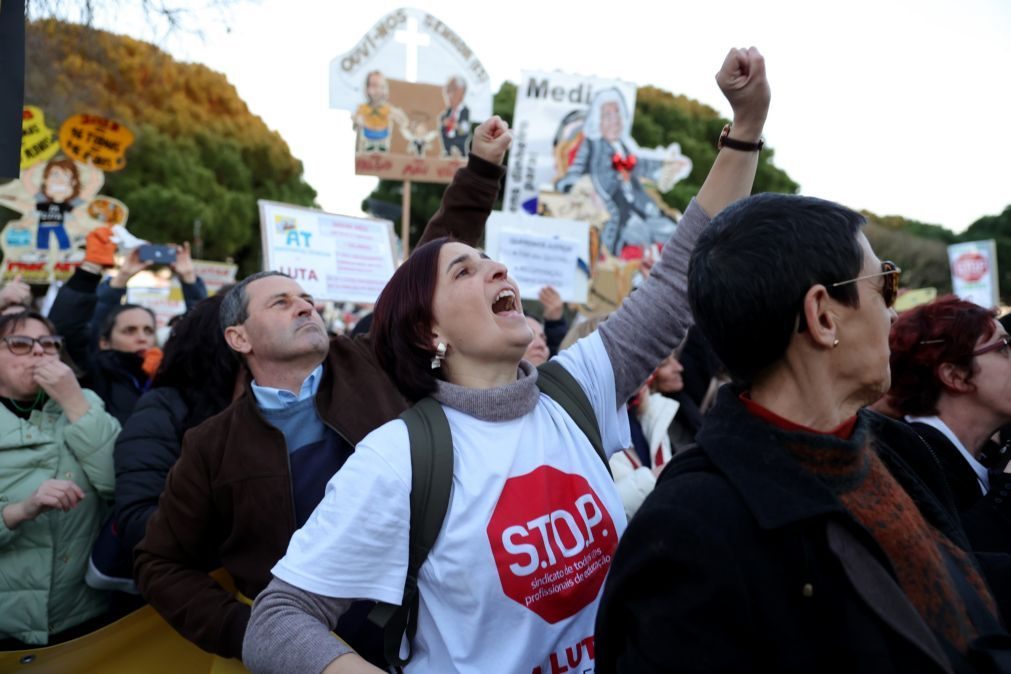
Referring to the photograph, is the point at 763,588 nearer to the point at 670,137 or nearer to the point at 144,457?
the point at 144,457

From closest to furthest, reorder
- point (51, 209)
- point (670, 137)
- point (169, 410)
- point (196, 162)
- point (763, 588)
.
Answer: point (763, 588)
point (169, 410)
point (51, 209)
point (196, 162)
point (670, 137)

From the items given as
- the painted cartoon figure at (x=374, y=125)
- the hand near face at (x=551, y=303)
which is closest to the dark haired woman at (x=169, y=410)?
the painted cartoon figure at (x=374, y=125)

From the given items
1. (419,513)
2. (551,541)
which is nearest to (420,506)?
(419,513)

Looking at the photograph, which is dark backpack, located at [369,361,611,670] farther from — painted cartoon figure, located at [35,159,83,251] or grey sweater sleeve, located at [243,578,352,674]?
painted cartoon figure, located at [35,159,83,251]

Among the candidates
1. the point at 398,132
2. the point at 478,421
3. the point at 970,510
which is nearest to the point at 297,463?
the point at 478,421

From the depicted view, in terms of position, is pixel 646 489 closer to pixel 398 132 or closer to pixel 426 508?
pixel 426 508

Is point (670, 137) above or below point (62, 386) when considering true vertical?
above

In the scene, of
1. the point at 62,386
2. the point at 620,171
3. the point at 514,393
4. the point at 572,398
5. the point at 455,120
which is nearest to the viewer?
the point at 514,393

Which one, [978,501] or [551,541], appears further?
[978,501]

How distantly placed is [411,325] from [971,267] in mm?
12641

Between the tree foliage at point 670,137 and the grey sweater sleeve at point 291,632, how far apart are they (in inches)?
1130

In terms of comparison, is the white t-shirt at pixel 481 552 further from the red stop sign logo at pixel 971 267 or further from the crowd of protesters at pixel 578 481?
the red stop sign logo at pixel 971 267

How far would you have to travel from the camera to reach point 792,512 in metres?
1.21

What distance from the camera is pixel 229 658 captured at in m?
2.40
